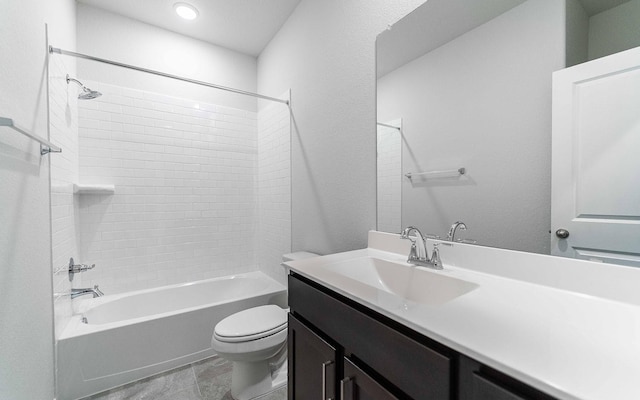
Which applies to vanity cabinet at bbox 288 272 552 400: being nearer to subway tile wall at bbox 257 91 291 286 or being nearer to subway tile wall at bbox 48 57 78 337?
subway tile wall at bbox 257 91 291 286

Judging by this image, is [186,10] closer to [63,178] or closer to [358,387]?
[63,178]

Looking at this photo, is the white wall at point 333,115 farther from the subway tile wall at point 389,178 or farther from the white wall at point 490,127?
the white wall at point 490,127

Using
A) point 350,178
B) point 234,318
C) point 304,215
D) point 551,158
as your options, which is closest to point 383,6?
point 350,178

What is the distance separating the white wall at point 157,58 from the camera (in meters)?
2.10

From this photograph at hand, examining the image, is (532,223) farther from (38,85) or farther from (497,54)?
(38,85)

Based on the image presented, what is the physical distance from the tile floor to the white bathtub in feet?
0.17

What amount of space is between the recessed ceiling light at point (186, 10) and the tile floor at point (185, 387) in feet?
9.26

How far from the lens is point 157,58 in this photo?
235 cm

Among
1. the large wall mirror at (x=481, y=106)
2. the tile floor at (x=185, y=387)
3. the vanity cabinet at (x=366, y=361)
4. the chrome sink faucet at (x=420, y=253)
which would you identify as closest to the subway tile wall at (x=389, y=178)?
the large wall mirror at (x=481, y=106)

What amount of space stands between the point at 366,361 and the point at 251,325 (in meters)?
1.05

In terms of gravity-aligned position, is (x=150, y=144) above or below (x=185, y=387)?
above

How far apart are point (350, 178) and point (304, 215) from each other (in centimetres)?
64

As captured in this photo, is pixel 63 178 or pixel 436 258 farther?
pixel 63 178

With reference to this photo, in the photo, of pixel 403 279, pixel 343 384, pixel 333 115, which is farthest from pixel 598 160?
pixel 333 115
